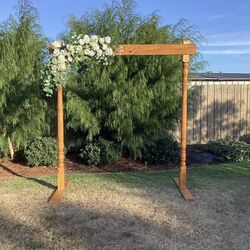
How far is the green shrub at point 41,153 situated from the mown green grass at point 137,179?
99 centimetres

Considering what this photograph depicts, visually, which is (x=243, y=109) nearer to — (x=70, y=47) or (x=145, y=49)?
(x=145, y=49)

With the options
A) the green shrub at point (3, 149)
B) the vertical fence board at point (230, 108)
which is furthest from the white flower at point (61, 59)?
the vertical fence board at point (230, 108)

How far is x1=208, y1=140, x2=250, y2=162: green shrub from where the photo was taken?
1155cm

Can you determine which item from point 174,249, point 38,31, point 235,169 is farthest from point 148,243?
point 38,31

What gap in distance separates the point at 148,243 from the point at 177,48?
3554 mm

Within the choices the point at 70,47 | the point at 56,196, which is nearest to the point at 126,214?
the point at 56,196

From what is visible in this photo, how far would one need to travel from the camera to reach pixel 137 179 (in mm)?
8805

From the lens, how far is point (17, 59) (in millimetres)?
10117

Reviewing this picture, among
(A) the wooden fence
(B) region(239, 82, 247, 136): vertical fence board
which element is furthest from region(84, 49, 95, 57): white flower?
(B) region(239, 82, 247, 136): vertical fence board

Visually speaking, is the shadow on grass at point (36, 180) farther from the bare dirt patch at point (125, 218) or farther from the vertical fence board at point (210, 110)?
the vertical fence board at point (210, 110)

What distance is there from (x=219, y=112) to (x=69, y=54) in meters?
8.80

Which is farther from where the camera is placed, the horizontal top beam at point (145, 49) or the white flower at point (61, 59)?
the horizontal top beam at point (145, 49)

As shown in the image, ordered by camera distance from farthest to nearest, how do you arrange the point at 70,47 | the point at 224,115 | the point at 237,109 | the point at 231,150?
the point at 237,109 → the point at 224,115 → the point at 231,150 → the point at 70,47

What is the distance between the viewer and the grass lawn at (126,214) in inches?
205
